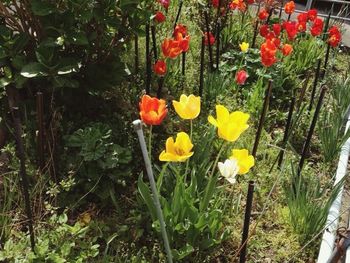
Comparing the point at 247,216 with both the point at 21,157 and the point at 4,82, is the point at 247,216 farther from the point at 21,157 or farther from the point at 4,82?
the point at 4,82

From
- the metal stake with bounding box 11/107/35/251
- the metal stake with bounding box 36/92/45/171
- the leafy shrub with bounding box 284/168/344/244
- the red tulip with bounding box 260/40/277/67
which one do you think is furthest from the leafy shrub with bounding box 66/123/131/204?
the red tulip with bounding box 260/40/277/67

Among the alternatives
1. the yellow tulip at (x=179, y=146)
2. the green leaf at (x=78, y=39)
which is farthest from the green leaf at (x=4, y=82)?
the yellow tulip at (x=179, y=146)

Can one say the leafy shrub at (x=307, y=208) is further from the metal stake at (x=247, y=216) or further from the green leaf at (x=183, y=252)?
the green leaf at (x=183, y=252)

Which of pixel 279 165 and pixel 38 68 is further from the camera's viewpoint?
pixel 279 165

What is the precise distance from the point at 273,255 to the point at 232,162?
764 mm

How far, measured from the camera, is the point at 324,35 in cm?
403

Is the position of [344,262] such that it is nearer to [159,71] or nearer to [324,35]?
[159,71]

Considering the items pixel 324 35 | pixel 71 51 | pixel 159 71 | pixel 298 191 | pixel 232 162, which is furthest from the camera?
pixel 324 35

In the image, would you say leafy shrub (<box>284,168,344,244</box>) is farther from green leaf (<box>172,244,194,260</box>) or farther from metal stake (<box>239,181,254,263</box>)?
green leaf (<box>172,244,194,260</box>)

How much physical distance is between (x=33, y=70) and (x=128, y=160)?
649 millimetres

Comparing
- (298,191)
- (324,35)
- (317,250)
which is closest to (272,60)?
(298,191)

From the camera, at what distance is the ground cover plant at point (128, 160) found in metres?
1.86

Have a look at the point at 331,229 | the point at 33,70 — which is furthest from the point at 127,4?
the point at 331,229

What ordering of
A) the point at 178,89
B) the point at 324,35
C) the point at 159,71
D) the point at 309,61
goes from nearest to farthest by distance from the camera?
1. the point at 159,71
2. the point at 178,89
3. the point at 309,61
4. the point at 324,35
